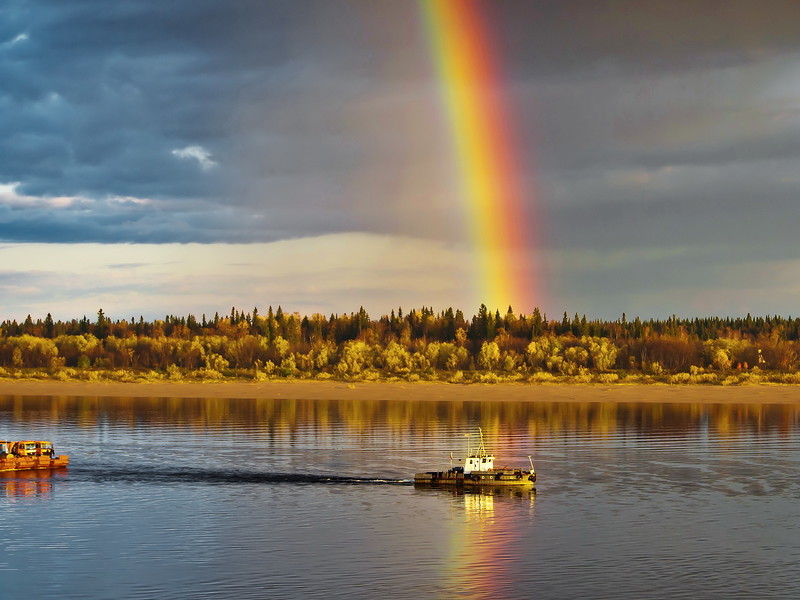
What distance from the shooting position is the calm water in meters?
41.6

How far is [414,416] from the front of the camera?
12381cm

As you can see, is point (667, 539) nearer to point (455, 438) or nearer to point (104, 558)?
point (104, 558)

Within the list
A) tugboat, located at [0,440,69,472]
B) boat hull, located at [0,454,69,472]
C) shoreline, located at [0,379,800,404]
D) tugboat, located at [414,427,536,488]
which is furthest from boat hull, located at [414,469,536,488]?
shoreline, located at [0,379,800,404]

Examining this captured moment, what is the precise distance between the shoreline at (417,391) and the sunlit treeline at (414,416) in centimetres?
559

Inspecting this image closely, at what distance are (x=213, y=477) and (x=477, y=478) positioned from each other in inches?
671

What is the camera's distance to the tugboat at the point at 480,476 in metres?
65.6

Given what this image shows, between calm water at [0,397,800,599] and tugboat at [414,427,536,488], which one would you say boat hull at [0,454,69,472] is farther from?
tugboat at [414,427,536,488]

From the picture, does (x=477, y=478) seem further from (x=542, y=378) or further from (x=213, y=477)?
(x=542, y=378)

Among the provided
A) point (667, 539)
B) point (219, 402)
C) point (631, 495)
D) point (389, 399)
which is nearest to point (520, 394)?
point (389, 399)

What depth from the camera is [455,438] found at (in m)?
93.8

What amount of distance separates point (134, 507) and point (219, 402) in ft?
316

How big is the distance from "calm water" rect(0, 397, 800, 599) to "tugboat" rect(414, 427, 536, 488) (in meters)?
1.17

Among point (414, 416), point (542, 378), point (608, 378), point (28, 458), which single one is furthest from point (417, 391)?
point (28, 458)

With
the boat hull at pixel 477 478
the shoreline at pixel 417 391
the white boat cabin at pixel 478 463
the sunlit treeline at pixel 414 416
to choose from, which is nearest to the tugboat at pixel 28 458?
the sunlit treeline at pixel 414 416
